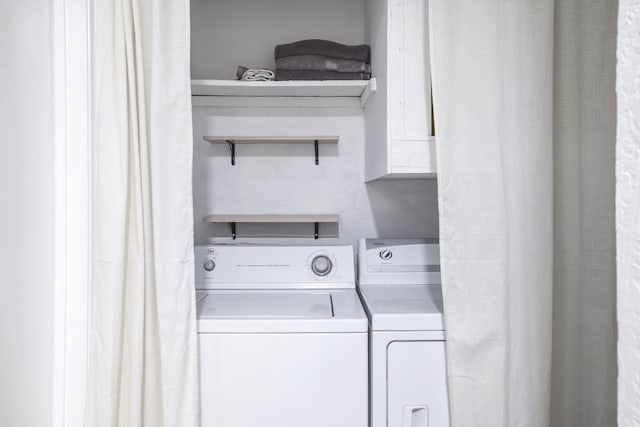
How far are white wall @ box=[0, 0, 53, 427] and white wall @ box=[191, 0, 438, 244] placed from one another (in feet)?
2.87

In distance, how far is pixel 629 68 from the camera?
0.44 m

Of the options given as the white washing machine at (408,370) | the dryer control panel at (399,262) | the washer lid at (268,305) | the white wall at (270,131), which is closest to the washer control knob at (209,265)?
the washer lid at (268,305)

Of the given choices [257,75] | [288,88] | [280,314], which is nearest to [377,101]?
[288,88]

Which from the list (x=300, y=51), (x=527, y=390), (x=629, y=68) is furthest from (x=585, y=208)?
(x=300, y=51)

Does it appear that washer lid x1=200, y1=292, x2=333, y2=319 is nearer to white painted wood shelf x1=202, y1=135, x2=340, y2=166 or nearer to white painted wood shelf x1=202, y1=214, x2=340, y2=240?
white painted wood shelf x1=202, y1=214, x2=340, y2=240

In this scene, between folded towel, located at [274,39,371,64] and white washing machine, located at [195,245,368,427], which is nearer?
white washing machine, located at [195,245,368,427]

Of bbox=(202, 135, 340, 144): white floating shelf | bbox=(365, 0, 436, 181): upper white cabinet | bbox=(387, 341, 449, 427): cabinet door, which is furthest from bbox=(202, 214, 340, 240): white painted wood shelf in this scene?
bbox=(387, 341, 449, 427): cabinet door

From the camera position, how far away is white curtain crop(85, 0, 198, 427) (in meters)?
1.29

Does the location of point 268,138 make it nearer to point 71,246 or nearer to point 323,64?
point 323,64

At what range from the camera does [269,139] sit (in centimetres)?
200

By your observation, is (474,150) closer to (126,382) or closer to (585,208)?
(585,208)

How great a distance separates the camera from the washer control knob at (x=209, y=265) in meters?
1.88

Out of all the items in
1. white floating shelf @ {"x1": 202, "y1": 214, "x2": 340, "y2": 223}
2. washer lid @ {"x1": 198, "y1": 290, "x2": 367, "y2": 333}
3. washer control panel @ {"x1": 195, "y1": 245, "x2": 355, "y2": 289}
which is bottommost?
washer lid @ {"x1": 198, "y1": 290, "x2": 367, "y2": 333}

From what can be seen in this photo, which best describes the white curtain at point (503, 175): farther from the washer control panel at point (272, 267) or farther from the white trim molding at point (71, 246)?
the white trim molding at point (71, 246)
